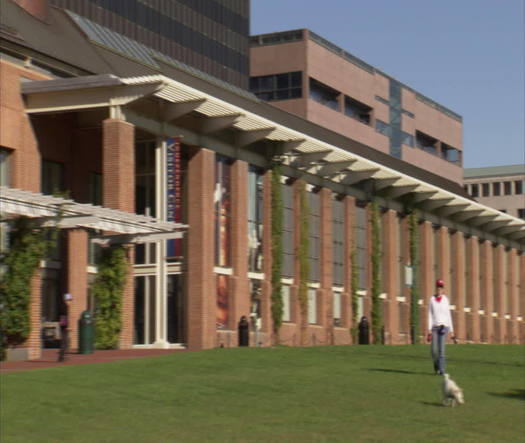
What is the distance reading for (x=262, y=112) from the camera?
2194 inches

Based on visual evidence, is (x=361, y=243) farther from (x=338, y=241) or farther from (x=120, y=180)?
(x=120, y=180)

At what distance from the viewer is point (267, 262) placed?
168 ft

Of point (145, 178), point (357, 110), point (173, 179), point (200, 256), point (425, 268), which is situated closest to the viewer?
point (173, 179)

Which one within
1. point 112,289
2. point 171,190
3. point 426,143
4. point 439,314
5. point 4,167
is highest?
point 426,143

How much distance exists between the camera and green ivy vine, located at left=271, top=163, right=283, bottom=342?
167 ft

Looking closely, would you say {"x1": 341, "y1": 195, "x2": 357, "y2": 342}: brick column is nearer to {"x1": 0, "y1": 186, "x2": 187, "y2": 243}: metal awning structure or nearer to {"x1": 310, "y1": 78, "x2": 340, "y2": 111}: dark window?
{"x1": 0, "y1": 186, "x2": 187, "y2": 243}: metal awning structure

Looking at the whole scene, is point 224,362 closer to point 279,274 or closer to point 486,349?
point 486,349

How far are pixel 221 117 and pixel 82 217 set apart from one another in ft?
39.2

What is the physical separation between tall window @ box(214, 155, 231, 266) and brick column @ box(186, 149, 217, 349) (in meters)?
0.89

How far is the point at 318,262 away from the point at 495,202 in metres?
91.3

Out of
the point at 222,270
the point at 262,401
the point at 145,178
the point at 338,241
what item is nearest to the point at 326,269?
the point at 338,241

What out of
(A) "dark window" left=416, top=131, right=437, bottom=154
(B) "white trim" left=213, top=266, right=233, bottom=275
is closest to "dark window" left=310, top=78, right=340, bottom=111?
(A) "dark window" left=416, top=131, right=437, bottom=154

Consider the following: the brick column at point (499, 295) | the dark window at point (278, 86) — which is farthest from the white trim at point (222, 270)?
the dark window at point (278, 86)

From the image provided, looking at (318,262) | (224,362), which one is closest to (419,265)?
(318,262)
